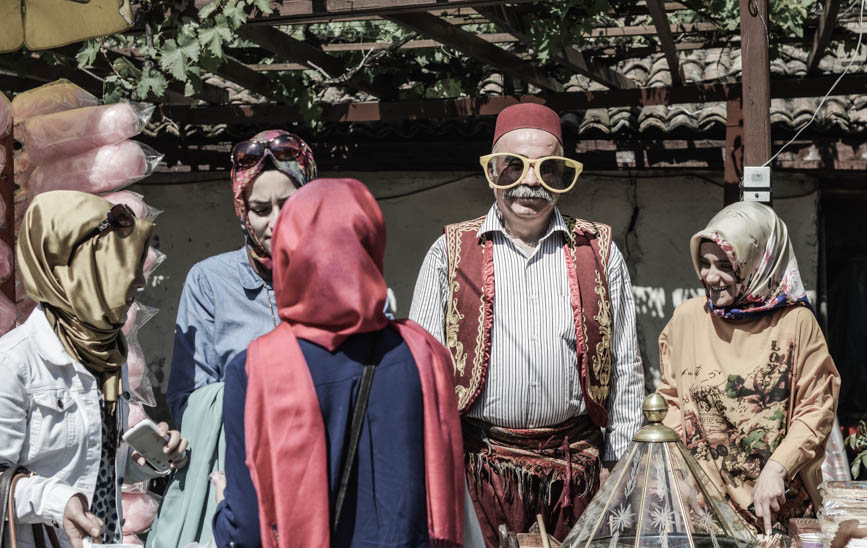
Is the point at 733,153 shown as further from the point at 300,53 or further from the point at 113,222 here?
the point at 113,222

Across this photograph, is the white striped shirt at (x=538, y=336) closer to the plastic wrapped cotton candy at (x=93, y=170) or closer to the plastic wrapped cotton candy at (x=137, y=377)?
the plastic wrapped cotton candy at (x=137, y=377)

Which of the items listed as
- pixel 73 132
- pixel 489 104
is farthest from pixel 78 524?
pixel 489 104

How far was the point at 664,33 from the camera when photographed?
4.91 meters

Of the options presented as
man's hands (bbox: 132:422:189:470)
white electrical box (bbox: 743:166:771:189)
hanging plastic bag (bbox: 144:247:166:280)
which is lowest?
man's hands (bbox: 132:422:189:470)

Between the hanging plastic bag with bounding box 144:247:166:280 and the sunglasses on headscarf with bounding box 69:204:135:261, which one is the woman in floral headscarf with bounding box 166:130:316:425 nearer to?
the sunglasses on headscarf with bounding box 69:204:135:261

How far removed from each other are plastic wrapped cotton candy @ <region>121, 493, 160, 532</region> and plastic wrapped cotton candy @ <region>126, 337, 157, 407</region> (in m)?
0.37

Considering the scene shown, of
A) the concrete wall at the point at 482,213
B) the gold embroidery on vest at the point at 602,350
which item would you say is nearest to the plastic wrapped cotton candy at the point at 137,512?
the gold embroidery on vest at the point at 602,350

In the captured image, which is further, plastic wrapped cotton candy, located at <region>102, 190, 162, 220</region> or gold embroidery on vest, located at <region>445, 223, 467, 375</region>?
plastic wrapped cotton candy, located at <region>102, 190, 162, 220</region>

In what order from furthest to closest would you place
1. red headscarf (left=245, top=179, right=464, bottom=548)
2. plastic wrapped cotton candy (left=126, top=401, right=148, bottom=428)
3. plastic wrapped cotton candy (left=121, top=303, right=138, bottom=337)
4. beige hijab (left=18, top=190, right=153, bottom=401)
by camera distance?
plastic wrapped cotton candy (left=126, top=401, right=148, bottom=428) → plastic wrapped cotton candy (left=121, top=303, right=138, bottom=337) → beige hijab (left=18, top=190, right=153, bottom=401) → red headscarf (left=245, top=179, right=464, bottom=548)

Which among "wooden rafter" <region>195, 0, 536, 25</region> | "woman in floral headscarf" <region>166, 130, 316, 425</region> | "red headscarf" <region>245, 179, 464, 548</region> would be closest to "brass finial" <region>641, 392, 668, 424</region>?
"red headscarf" <region>245, 179, 464, 548</region>

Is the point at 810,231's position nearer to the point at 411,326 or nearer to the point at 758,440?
the point at 758,440

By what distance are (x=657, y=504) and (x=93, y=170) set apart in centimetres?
265

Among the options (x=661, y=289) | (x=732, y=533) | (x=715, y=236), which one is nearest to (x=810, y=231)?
(x=661, y=289)

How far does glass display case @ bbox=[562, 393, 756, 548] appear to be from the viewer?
256cm
